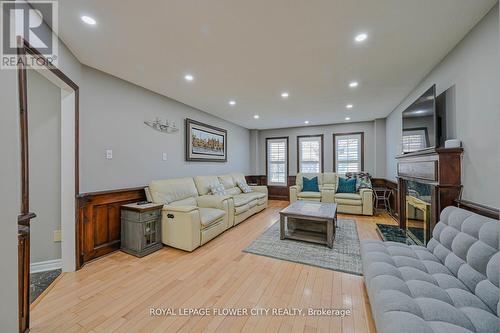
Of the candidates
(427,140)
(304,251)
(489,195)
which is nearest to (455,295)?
(489,195)

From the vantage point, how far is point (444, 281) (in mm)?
1346

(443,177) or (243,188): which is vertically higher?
(443,177)

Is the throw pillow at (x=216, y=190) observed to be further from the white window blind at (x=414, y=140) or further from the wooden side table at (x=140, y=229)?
the white window blind at (x=414, y=140)

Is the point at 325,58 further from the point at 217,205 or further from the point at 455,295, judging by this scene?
the point at 217,205

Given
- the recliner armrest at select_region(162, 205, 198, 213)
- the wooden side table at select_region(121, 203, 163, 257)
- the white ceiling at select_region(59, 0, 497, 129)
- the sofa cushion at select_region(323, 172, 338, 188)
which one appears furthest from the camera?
the sofa cushion at select_region(323, 172, 338, 188)

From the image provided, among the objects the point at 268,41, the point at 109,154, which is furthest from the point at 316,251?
the point at 109,154

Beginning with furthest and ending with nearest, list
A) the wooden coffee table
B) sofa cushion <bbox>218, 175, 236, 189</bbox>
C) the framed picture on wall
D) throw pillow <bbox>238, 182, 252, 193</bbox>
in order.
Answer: throw pillow <bbox>238, 182, 252, 193</bbox> → sofa cushion <bbox>218, 175, 236, 189</bbox> → the framed picture on wall → the wooden coffee table

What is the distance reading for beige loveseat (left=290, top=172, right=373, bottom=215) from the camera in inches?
184

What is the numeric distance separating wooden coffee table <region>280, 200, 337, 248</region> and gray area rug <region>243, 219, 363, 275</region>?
0.42ft

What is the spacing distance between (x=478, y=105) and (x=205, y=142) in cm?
431

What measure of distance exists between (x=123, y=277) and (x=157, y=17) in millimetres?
2620

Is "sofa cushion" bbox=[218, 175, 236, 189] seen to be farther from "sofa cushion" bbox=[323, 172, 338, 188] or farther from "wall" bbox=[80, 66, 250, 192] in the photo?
"sofa cushion" bbox=[323, 172, 338, 188]

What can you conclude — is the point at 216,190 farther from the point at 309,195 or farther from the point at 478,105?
the point at 478,105

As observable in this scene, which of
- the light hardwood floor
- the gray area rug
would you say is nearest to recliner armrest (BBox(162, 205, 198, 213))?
the light hardwood floor
